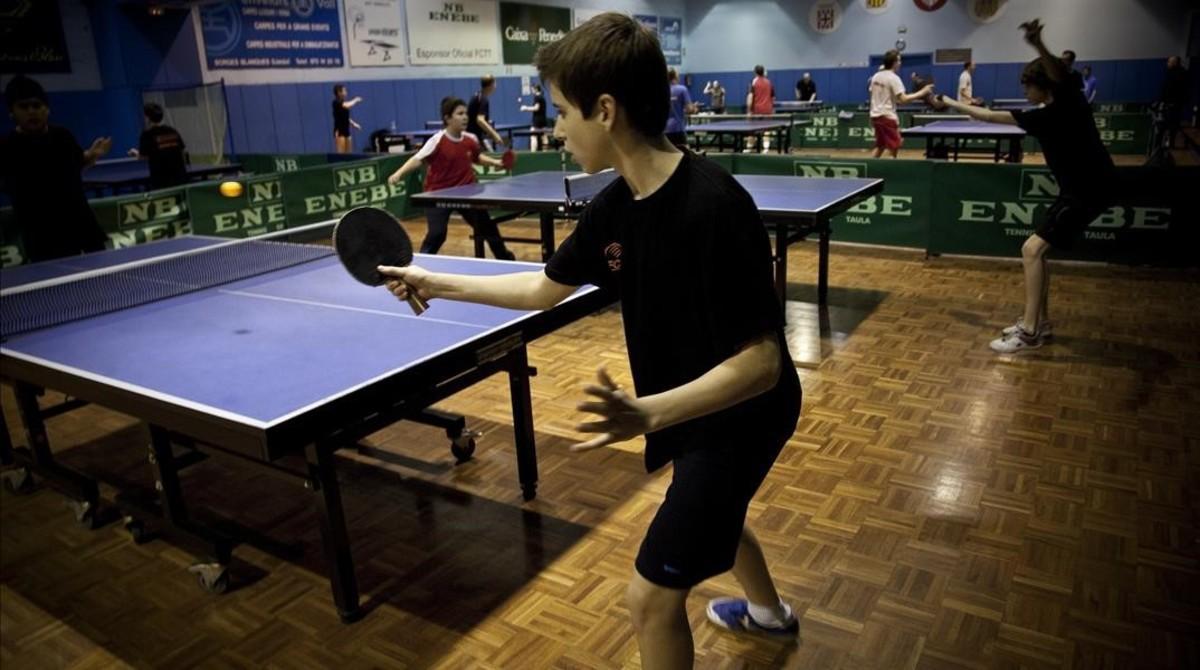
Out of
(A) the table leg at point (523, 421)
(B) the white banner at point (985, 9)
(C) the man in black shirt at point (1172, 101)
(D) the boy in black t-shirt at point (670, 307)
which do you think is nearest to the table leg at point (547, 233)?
(A) the table leg at point (523, 421)

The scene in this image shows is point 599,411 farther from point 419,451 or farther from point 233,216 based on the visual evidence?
point 233,216

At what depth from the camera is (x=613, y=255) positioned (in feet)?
6.37

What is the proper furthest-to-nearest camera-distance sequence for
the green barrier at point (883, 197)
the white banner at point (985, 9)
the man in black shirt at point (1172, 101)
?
the white banner at point (985, 9)
the man in black shirt at point (1172, 101)
the green barrier at point (883, 197)

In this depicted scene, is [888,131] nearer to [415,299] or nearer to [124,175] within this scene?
[124,175]

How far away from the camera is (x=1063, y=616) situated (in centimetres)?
293

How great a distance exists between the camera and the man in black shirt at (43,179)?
16.9ft

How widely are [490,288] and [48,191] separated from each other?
452 centimetres

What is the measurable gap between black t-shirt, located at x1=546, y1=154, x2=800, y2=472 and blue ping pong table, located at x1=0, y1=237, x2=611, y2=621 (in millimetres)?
983

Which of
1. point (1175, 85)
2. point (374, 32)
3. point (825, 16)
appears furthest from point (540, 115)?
point (1175, 85)

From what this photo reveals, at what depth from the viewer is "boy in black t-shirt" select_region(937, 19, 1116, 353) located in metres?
5.10

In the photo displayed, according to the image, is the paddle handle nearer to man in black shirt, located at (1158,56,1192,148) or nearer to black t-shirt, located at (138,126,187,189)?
black t-shirt, located at (138,126,187,189)

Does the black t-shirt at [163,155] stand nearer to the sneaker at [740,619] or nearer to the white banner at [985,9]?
the sneaker at [740,619]

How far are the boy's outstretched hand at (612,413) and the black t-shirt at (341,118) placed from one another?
1480cm

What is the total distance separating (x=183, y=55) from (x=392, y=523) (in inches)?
476
